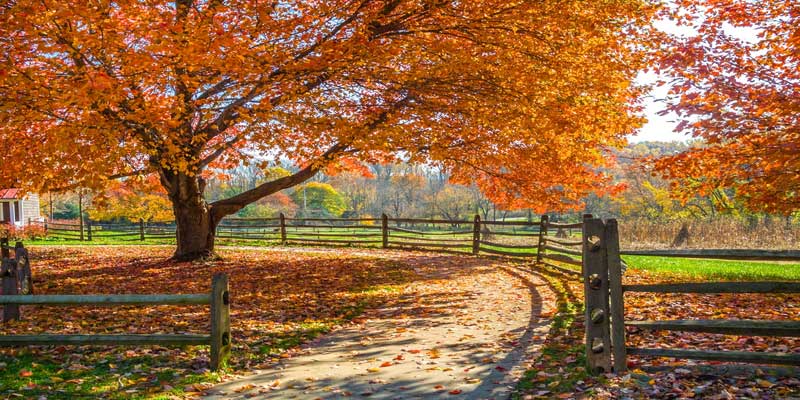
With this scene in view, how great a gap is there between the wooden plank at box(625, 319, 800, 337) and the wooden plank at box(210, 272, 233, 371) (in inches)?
178

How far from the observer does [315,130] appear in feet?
38.4

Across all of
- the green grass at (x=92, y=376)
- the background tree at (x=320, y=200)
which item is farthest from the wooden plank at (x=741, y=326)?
the background tree at (x=320, y=200)

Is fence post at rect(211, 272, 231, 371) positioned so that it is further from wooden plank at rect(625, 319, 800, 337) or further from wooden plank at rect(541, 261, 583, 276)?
wooden plank at rect(541, 261, 583, 276)

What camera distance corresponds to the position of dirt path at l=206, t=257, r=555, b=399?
561 cm

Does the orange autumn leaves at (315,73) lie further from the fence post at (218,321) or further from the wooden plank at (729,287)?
the wooden plank at (729,287)

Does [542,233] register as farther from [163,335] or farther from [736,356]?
[163,335]

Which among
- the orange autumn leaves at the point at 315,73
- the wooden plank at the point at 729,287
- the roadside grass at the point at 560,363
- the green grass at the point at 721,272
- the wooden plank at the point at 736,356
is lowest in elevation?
the green grass at the point at 721,272

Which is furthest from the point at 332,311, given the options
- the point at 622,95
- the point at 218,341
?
the point at 622,95

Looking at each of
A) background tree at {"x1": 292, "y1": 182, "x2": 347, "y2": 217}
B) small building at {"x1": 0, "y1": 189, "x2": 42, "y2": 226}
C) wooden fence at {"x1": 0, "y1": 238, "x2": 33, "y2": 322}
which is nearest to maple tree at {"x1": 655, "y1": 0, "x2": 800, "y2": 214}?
wooden fence at {"x1": 0, "y1": 238, "x2": 33, "y2": 322}

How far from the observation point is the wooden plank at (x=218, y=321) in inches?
244

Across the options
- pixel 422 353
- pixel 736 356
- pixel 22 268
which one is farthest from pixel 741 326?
pixel 22 268

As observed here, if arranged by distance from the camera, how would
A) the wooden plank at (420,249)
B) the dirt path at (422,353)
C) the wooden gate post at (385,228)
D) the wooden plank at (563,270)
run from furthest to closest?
the wooden gate post at (385,228) < the wooden plank at (420,249) < the wooden plank at (563,270) < the dirt path at (422,353)

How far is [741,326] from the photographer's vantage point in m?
5.27

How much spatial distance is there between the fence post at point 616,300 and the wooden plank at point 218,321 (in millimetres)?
4086
